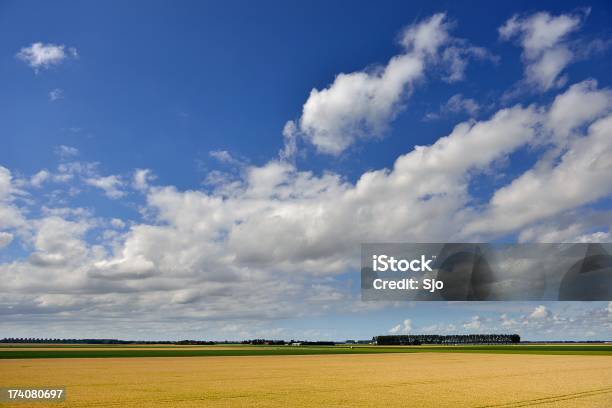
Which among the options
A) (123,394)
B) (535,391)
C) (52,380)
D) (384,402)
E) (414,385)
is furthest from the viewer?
(52,380)

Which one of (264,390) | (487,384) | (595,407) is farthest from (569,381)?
(264,390)

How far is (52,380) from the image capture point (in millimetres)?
46969

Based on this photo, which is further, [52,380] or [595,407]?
[52,380]

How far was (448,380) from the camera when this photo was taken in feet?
157

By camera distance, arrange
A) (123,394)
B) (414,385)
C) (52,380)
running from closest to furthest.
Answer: (123,394)
(414,385)
(52,380)

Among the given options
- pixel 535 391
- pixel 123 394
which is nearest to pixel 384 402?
pixel 535 391

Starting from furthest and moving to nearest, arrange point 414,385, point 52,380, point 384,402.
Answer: point 52,380 → point 414,385 → point 384,402

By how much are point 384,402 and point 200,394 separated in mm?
13140

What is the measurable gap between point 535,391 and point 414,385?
9382mm

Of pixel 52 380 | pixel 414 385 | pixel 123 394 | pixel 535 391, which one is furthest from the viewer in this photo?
pixel 52 380

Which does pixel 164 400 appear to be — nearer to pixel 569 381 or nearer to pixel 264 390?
pixel 264 390

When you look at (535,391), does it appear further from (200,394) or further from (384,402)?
(200,394)

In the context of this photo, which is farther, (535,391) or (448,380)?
(448,380)

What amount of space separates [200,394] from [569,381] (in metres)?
33.6
